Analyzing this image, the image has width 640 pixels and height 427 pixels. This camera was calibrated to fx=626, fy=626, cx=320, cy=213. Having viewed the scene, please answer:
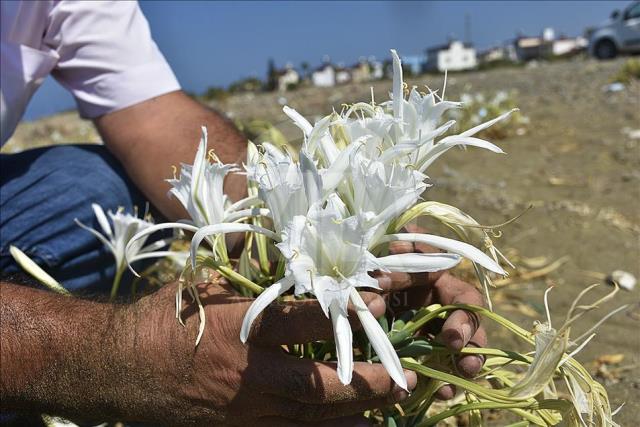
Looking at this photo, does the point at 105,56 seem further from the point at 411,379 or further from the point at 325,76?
the point at 325,76

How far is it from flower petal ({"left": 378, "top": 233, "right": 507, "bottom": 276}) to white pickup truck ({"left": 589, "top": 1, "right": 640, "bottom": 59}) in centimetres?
1499

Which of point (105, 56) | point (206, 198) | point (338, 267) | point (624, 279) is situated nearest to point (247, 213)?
point (206, 198)

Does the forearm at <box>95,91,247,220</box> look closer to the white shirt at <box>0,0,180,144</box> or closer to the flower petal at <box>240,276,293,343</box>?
the white shirt at <box>0,0,180,144</box>

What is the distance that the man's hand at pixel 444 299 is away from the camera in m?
0.88

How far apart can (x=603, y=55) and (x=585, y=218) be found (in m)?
14.3

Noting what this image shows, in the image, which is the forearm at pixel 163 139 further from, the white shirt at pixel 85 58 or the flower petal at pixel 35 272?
the flower petal at pixel 35 272

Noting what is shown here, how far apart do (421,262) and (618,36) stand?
1602cm

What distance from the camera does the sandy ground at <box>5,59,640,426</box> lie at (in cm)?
187

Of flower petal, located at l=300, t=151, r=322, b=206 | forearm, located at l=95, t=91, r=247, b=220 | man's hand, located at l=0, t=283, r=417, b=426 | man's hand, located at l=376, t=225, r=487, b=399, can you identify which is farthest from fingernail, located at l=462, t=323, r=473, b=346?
forearm, located at l=95, t=91, r=247, b=220

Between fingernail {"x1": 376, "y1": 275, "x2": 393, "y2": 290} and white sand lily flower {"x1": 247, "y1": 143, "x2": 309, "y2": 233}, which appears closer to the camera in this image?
white sand lily flower {"x1": 247, "y1": 143, "x2": 309, "y2": 233}

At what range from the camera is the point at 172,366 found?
0.89 meters

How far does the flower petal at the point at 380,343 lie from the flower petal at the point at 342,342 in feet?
0.10

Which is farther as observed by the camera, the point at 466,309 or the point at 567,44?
the point at 567,44

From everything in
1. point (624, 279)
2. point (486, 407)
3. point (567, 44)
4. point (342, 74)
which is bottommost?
point (567, 44)
